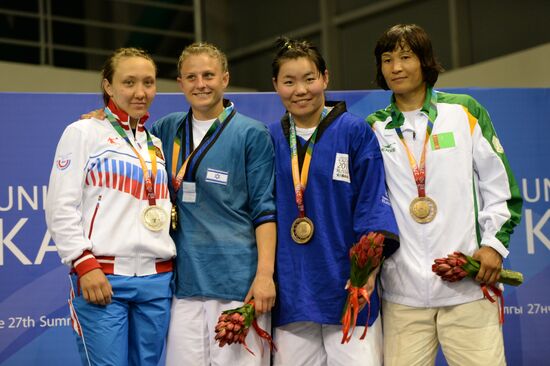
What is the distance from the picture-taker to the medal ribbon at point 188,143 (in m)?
3.23

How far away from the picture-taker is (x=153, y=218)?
121 inches

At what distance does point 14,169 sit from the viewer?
4578mm

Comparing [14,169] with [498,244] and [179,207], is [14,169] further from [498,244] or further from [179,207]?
[498,244]

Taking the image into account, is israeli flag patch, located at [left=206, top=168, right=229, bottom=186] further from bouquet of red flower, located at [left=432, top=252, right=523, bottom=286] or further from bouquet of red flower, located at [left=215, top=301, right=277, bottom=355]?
bouquet of red flower, located at [left=432, top=252, right=523, bottom=286]

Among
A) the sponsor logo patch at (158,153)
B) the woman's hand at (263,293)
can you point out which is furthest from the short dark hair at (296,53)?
the woman's hand at (263,293)

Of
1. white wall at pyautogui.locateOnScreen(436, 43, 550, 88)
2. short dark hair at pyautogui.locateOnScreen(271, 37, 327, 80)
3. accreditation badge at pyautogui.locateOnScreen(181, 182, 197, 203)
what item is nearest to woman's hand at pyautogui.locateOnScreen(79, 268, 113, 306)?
accreditation badge at pyautogui.locateOnScreen(181, 182, 197, 203)

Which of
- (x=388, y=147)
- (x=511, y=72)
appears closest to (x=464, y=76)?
(x=511, y=72)

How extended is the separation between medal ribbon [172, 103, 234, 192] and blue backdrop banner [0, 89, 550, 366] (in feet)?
4.76

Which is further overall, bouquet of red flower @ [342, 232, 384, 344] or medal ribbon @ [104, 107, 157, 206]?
medal ribbon @ [104, 107, 157, 206]

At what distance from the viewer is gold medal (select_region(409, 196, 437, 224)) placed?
10.1 ft

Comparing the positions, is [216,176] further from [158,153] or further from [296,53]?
[296,53]

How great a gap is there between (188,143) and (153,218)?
1.34ft

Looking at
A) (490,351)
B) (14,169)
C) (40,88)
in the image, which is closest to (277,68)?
(490,351)

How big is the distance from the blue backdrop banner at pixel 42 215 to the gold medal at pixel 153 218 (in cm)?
174
